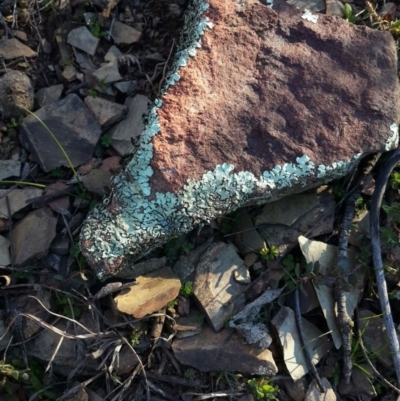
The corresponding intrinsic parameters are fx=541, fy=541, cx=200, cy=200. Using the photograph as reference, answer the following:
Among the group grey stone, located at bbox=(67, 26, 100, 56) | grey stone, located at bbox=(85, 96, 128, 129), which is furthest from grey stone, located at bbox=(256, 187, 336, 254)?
grey stone, located at bbox=(67, 26, 100, 56)

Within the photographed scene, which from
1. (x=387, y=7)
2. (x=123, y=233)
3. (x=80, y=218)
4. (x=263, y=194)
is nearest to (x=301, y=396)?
(x=263, y=194)

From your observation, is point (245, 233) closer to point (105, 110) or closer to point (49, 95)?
point (105, 110)

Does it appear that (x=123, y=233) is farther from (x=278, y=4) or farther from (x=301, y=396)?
(x=278, y=4)

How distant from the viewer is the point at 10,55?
266 cm

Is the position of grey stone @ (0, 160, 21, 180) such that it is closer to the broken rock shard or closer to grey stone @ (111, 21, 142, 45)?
the broken rock shard

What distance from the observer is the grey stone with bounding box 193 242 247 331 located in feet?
7.76

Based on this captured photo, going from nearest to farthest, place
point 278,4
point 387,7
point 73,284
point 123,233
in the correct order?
point 123,233
point 73,284
point 278,4
point 387,7

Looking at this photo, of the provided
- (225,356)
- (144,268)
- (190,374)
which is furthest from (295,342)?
(144,268)

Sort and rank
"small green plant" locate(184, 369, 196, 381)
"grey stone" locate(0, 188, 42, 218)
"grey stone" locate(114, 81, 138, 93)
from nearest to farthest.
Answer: "small green plant" locate(184, 369, 196, 381)
"grey stone" locate(0, 188, 42, 218)
"grey stone" locate(114, 81, 138, 93)

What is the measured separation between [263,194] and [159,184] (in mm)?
446

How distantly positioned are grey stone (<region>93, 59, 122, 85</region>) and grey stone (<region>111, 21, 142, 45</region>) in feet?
0.56

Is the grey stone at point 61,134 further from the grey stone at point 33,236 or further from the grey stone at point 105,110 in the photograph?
the grey stone at point 33,236

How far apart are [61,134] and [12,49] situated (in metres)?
0.52

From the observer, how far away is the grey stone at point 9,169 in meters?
2.51
